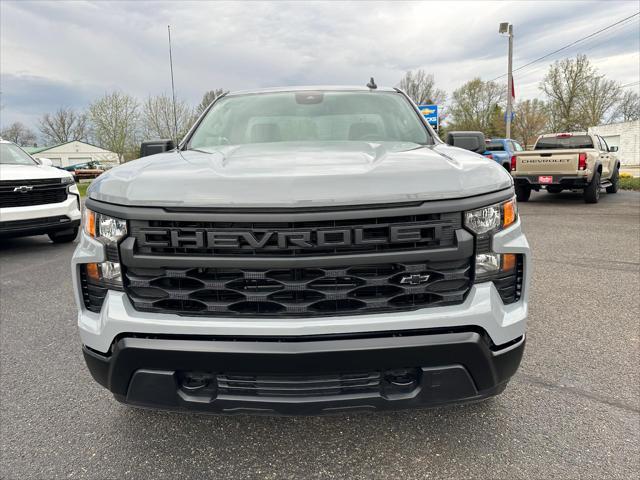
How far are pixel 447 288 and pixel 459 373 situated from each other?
32 cm

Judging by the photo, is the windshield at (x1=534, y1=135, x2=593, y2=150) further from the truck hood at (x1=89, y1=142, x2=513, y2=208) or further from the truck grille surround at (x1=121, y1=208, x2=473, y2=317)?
the truck grille surround at (x1=121, y1=208, x2=473, y2=317)

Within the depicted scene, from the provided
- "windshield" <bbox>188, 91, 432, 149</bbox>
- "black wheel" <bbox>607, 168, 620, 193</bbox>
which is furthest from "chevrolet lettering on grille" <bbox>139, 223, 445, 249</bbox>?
"black wheel" <bbox>607, 168, 620, 193</bbox>

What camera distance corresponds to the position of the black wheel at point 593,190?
10773 millimetres

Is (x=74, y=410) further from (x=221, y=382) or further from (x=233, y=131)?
(x=233, y=131)

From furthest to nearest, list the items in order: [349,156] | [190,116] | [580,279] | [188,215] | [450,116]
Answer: [450,116]
[190,116]
[580,279]
[349,156]
[188,215]

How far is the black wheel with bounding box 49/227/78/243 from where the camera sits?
725cm

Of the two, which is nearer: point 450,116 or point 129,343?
point 129,343

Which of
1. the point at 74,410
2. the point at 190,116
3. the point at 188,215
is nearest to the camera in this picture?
the point at 188,215

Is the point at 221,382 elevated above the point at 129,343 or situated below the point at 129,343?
below

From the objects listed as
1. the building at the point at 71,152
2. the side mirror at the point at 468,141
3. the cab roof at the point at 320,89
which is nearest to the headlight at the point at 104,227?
the cab roof at the point at 320,89

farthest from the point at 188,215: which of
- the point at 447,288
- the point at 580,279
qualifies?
the point at 580,279

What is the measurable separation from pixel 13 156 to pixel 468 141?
7510 millimetres

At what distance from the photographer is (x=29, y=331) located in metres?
3.58

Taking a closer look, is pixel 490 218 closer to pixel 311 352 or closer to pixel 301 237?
pixel 301 237
